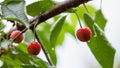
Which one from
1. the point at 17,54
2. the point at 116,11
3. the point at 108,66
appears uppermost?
the point at 17,54

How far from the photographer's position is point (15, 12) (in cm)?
73

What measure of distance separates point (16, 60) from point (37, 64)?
0.09m

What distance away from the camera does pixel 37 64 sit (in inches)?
29.4

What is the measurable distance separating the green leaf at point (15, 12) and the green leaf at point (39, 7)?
0.11 metres

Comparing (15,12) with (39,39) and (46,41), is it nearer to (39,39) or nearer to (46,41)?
(39,39)

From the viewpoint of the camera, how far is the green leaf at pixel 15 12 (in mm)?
709

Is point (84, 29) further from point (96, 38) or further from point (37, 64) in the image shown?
point (37, 64)

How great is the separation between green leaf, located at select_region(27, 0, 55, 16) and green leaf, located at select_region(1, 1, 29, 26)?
11 cm

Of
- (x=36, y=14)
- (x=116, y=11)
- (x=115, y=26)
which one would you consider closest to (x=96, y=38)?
(x=36, y=14)

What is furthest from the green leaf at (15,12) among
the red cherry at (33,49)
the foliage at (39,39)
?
the red cherry at (33,49)

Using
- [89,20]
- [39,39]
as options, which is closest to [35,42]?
[39,39]

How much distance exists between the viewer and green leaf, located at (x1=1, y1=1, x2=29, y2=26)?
2.33 ft

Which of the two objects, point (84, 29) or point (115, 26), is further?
point (115, 26)

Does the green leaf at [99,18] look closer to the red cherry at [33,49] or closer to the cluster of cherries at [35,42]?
the cluster of cherries at [35,42]
